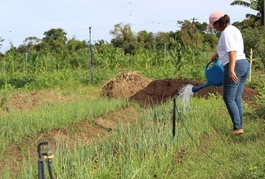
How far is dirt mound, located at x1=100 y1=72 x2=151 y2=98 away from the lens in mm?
9305

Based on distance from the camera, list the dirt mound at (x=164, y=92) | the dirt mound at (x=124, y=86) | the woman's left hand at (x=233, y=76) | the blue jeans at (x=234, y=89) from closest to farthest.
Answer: the woman's left hand at (x=233, y=76)
the blue jeans at (x=234, y=89)
the dirt mound at (x=164, y=92)
the dirt mound at (x=124, y=86)

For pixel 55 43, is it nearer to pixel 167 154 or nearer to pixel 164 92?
pixel 164 92

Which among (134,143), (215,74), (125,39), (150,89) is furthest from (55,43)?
(134,143)

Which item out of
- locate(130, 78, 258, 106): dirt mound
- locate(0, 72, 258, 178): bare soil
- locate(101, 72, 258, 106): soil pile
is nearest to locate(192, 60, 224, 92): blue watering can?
locate(0, 72, 258, 178): bare soil

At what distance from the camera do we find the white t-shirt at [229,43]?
446 cm

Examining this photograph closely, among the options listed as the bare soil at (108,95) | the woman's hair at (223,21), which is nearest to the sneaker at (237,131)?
the woman's hair at (223,21)

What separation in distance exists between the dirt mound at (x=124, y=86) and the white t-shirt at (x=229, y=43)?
4.76 metres

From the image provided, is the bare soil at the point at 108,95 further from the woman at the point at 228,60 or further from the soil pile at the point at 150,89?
the woman at the point at 228,60

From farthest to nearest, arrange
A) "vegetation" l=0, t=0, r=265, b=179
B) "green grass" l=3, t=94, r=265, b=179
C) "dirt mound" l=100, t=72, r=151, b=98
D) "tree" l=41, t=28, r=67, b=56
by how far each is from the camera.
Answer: "tree" l=41, t=28, r=67, b=56, "dirt mound" l=100, t=72, r=151, b=98, "vegetation" l=0, t=0, r=265, b=179, "green grass" l=3, t=94, r=265, b=179

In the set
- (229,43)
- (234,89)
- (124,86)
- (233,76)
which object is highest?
(229,43)

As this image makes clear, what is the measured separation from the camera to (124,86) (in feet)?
31.0

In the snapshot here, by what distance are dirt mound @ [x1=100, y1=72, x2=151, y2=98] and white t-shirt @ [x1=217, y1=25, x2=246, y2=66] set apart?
4763mm

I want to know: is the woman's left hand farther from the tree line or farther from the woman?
the tree line

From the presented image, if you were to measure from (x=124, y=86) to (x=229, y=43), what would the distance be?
17.0ft
